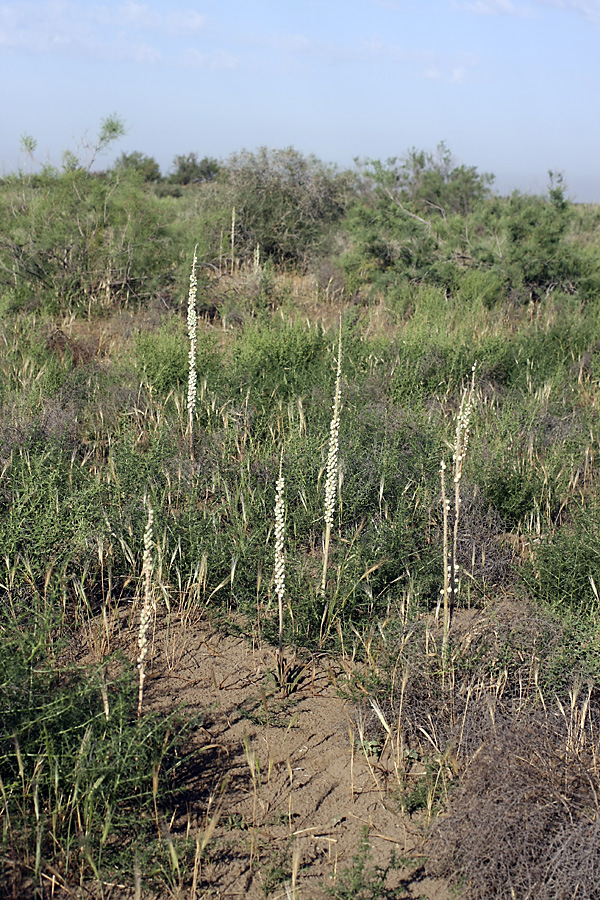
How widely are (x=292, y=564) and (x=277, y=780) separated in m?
1.20

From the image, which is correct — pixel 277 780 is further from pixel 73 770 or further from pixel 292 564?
pixel 292 564

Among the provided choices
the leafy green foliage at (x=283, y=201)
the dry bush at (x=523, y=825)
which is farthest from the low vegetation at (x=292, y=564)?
the leafy green foliage at (x=283, y=201)

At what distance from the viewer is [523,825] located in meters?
2.23

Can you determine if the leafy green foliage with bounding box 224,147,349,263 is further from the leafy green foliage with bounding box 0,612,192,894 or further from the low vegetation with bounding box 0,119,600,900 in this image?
the leafy green foliage with bounding box 0,612,192,894

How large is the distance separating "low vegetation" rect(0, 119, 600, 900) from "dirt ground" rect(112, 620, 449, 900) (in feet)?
0.06

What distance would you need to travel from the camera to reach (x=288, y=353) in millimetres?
6441

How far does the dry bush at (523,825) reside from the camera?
2146 millimetres

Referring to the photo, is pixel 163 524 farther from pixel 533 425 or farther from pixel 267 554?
pixel 533 425

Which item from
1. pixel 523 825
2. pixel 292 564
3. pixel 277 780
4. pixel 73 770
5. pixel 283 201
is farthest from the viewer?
pixel 283 201

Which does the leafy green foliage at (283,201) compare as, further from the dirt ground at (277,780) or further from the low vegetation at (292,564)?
the dirt ground at (277,780)

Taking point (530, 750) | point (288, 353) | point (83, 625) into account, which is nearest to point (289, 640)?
point (83, 625)

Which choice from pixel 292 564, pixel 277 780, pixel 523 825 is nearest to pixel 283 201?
pixel 292 564

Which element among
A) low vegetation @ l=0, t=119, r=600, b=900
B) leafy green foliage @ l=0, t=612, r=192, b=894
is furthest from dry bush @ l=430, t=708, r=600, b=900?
leafy green foliage @ l=0, t=612, r=192, b=894

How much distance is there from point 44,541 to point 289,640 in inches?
50.9
